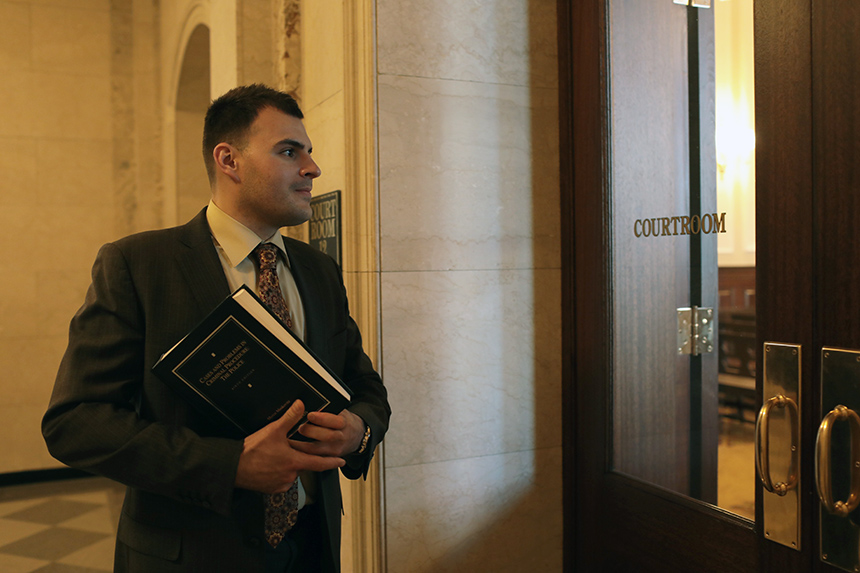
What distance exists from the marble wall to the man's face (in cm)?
77

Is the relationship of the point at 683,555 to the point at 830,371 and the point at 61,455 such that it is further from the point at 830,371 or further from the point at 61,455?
the point at 61,455

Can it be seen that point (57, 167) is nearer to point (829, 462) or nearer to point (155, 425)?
point (155, 425)

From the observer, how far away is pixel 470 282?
2707 millimetres

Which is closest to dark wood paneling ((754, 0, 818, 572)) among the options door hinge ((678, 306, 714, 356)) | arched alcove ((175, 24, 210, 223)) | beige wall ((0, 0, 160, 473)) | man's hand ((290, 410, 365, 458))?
door hinge ((678, 306, 714, 356))

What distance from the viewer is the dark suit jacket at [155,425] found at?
4.67ft

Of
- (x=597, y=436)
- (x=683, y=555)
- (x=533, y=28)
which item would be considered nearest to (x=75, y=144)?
(x=533, y=28)

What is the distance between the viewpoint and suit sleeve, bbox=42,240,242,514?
1417 mm

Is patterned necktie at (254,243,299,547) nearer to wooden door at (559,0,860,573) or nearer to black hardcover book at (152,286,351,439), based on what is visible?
black hardcover book at (152,286,351,439)

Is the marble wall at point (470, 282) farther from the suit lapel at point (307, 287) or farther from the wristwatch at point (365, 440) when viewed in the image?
the wristwatch at point (365, 440)

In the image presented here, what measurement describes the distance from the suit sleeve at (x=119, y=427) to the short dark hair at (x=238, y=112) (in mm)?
483

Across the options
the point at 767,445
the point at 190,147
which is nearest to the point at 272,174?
the point at 767,445

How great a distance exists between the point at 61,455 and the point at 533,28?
7.47ft

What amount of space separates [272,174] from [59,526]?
464cm

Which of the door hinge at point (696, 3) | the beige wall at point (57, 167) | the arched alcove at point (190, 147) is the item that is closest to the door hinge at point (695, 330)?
the door hinge at point (696, 3)
